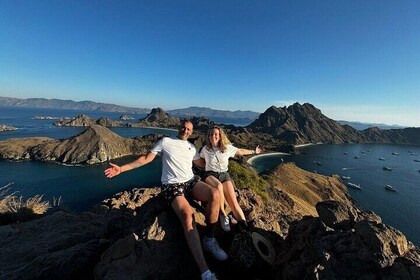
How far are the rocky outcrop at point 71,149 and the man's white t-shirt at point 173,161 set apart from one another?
369 feet

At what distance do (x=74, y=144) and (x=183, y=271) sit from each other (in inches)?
4857

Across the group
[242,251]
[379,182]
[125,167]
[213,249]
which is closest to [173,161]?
[125,167]

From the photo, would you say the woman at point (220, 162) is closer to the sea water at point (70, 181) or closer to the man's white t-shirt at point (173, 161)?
the man's white t-shirt at point (173, 161)

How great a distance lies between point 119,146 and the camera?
129750 mm

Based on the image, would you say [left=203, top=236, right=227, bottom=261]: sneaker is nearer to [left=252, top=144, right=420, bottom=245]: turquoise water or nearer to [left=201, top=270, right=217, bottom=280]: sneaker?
[left=201, top=270, right=217, bottom=280]: sneaker

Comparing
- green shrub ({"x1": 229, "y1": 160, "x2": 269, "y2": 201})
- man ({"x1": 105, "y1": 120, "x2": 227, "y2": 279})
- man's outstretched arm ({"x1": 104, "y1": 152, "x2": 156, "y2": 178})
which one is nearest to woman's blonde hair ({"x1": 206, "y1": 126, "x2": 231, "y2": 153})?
man ({"x1": 105, "y1": 120, "x2": 227, "y2": 279})

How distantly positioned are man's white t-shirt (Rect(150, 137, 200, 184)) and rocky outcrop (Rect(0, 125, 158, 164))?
369 feet

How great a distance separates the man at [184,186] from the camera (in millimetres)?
7379

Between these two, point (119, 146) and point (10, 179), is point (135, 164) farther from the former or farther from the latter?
point (119, 146)

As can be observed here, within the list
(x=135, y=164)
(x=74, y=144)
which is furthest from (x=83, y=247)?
(x=74, y=144)

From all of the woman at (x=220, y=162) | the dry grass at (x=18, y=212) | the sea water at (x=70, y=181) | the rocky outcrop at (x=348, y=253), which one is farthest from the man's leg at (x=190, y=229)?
the sea water at (x=70, y=181)

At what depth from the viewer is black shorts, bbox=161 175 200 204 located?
7.86 m

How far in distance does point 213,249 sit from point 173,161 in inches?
104

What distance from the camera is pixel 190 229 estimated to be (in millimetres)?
7168
